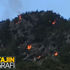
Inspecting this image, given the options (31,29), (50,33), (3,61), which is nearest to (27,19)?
(31,29)

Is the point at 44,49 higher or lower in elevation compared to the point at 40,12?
lower

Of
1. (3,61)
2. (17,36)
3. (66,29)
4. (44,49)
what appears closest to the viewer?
(3,61)

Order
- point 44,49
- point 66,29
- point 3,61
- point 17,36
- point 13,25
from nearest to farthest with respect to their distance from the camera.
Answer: point 3,61 < point 44,49 < point 66,29 < point 17,36 < point 13,25

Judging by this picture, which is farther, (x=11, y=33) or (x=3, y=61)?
(x=11, y=33)

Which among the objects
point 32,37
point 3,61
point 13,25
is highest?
point 13,25

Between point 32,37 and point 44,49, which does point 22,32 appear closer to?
point 32,37

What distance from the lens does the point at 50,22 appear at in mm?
190250

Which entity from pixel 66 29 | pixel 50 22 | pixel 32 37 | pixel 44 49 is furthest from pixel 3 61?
pixel 50 22

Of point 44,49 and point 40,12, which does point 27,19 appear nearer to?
point 40,12

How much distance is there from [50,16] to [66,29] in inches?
1079

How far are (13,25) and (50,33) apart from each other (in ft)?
112

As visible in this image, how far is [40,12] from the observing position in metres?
198

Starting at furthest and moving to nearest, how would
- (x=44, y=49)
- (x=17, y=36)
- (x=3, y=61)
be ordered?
(x=17, y=36) → (x=44, y=49) → (x=3, y=61)

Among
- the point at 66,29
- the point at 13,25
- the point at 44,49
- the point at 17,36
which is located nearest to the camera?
the point at 44,49
